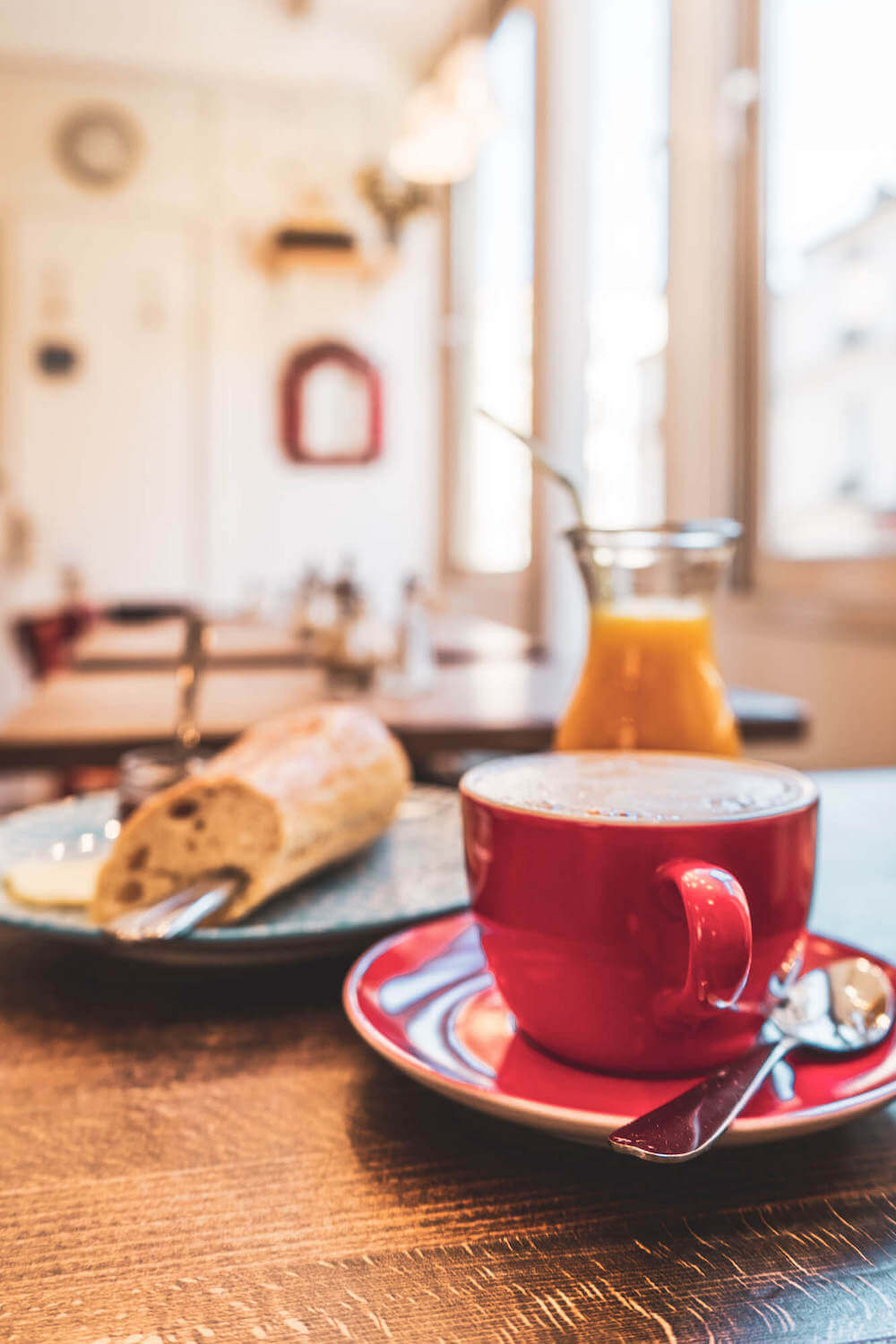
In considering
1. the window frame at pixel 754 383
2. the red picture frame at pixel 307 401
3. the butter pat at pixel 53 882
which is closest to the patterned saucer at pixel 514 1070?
the butter pat at pixel 53 882

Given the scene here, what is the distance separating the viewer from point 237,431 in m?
5.78

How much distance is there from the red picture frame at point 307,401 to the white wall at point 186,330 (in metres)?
0.05

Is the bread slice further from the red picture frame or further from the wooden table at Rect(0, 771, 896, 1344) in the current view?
the red picture frame

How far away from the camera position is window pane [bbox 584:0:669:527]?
11.4 feet

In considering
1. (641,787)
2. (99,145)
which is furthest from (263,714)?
(99,145)

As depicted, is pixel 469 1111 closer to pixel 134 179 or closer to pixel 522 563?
pixel 522 563

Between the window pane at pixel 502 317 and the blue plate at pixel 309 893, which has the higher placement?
the window pane at pixel 502 317

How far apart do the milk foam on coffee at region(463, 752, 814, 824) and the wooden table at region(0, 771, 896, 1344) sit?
0.11 m

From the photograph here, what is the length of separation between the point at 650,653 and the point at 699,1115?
0.40 meters

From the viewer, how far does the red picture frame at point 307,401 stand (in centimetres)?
581

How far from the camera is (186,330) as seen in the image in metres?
5.71

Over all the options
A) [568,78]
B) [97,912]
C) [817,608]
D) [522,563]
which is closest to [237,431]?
[522,563]

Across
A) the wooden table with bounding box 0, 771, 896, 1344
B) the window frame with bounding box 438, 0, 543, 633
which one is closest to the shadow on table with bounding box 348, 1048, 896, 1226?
the wooden table with bounding box 0, 771, 896, 1344

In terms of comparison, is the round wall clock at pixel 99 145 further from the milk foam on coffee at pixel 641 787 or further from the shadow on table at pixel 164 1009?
the milk foam on coffee at pixel 641 787
